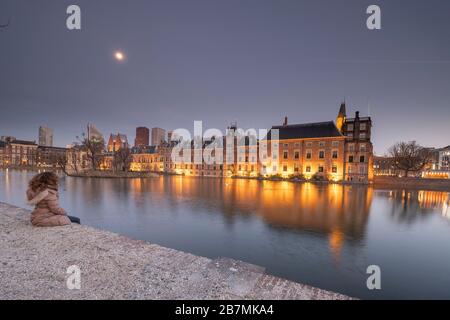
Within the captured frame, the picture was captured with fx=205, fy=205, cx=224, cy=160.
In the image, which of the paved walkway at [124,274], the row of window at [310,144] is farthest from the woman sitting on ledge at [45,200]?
the row of window at [310,144]

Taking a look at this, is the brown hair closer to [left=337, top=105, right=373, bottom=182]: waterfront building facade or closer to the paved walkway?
the paved walkway

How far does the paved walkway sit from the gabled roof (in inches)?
1828

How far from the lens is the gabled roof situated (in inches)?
1741

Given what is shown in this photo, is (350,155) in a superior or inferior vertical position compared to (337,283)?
superior

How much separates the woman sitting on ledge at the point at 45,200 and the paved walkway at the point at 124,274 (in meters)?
1.03

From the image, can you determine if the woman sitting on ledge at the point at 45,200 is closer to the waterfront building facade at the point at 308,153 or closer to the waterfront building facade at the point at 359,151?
the waterfront building facade at the point at 308,153

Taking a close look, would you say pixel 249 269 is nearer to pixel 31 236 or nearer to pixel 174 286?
pixel 174 286

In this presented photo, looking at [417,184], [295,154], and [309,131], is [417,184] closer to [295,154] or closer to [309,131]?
[309,131]

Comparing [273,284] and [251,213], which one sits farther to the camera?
[251,213]

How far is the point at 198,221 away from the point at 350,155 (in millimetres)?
41423

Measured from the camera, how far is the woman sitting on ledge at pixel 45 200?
5996 millimetres
